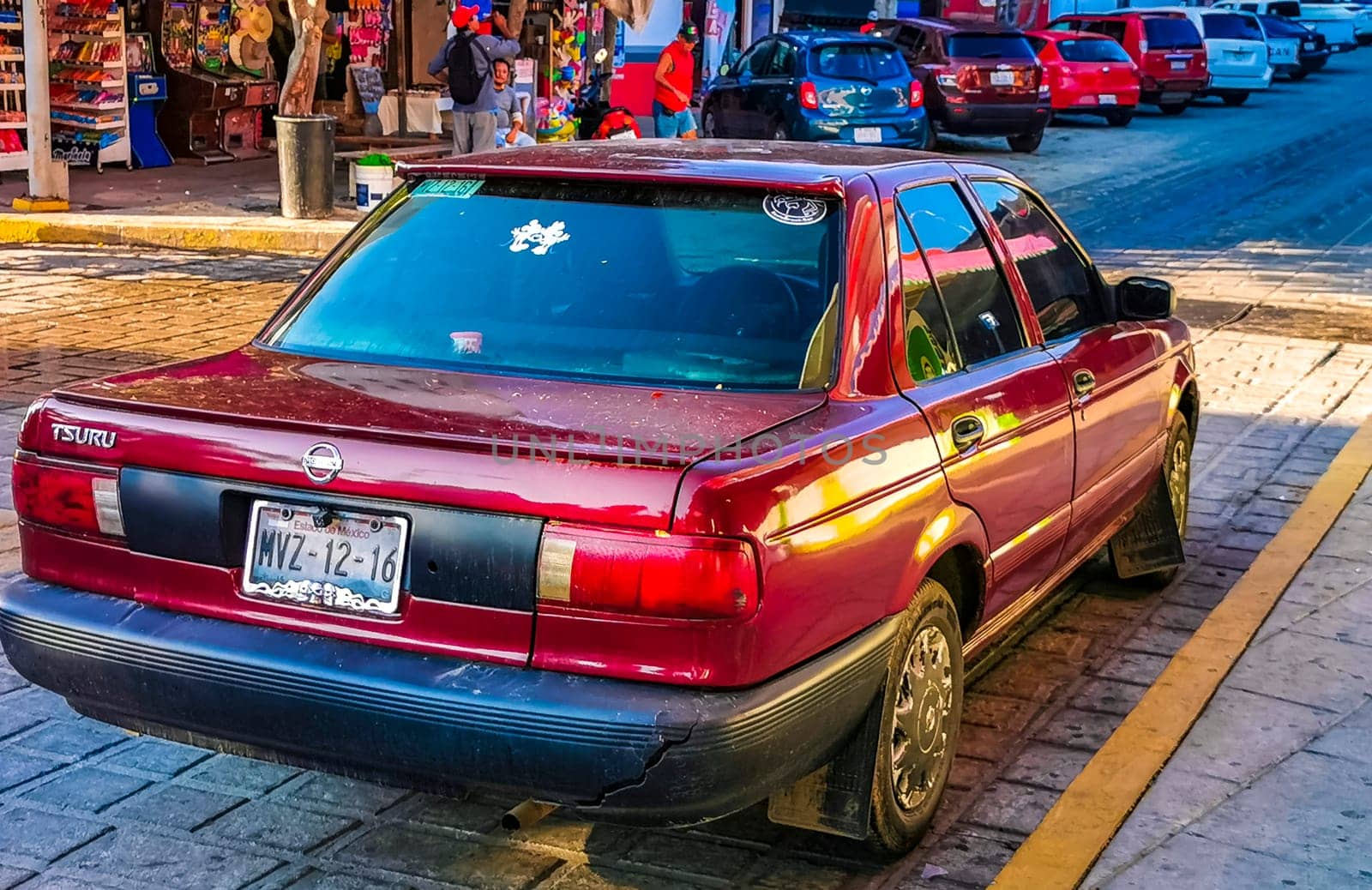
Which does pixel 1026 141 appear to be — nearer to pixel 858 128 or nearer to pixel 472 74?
pixel 858 128

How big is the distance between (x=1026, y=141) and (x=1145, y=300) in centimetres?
1934

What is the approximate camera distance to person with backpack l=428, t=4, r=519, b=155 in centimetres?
1617

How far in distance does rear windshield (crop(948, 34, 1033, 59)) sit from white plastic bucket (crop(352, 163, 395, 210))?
10876 millimetres

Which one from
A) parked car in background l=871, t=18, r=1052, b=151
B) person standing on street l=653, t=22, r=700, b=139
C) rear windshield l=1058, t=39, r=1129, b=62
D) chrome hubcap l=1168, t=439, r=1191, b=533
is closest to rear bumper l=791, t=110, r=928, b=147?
person standing on street l=653, t=22, r=700, b=139

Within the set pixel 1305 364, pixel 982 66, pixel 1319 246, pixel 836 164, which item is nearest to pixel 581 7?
pixel 982 66

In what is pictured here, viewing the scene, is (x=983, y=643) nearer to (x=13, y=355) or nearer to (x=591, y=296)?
(x=591, y=296)

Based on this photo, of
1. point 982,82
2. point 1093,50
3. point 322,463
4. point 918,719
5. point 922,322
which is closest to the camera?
point 322,463

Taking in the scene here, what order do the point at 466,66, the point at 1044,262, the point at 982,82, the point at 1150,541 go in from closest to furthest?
the point at 1044,262 < the point at 1150,541 < the point at 466,66 < the point at 982,82

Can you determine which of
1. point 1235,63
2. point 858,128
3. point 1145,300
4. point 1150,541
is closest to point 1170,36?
point 1235,63

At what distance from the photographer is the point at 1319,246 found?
1600 cm

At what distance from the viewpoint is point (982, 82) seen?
23156mm

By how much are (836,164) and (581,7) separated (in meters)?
20.1

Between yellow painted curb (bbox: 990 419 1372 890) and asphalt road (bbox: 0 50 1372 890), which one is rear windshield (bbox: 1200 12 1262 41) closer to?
asphalt road (bbox: 0 50 1372 890)

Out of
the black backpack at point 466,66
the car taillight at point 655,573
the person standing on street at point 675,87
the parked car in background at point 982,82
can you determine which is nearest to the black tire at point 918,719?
the car taillight at point 655,573
